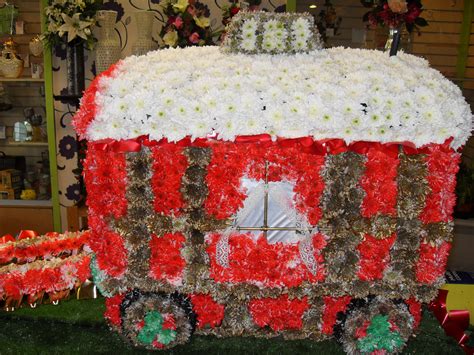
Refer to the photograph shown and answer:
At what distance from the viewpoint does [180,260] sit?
2.17m

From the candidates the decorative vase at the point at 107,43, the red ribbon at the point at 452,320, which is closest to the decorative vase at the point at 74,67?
the decorative vase at the point at 107,43

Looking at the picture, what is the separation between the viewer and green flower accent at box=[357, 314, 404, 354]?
2.25m

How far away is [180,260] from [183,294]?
0.26 m

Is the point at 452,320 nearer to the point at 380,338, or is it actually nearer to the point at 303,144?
the point at 380,338

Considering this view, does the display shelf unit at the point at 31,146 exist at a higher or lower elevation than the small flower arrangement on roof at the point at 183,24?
lower

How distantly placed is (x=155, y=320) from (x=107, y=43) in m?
2.69

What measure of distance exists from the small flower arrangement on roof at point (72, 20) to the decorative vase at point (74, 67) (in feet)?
0.27

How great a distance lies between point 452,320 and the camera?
266cm

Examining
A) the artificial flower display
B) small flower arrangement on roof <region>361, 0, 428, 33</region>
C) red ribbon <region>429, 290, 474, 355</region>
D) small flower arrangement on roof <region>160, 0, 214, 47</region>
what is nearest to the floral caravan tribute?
red ribbon <region>429, 290, 474, 355</region>

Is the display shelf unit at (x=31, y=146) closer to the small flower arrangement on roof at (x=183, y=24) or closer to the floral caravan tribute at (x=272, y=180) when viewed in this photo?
the small flower arrangement on roof at (x=183, y=24)

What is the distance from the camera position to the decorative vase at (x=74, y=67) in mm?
4352

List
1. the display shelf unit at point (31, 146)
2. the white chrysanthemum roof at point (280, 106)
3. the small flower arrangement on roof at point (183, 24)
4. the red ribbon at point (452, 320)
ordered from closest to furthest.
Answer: the white chrysanthemum roof at point (280, 106) → the red ribbon at point (452, 320) → the small flower arrangement on roof at point (183, 24) → the display shelf unit at point (31, 146)

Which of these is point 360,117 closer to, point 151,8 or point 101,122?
point 101,122

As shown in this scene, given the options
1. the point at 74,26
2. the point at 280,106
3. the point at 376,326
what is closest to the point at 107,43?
the point at 74,26
